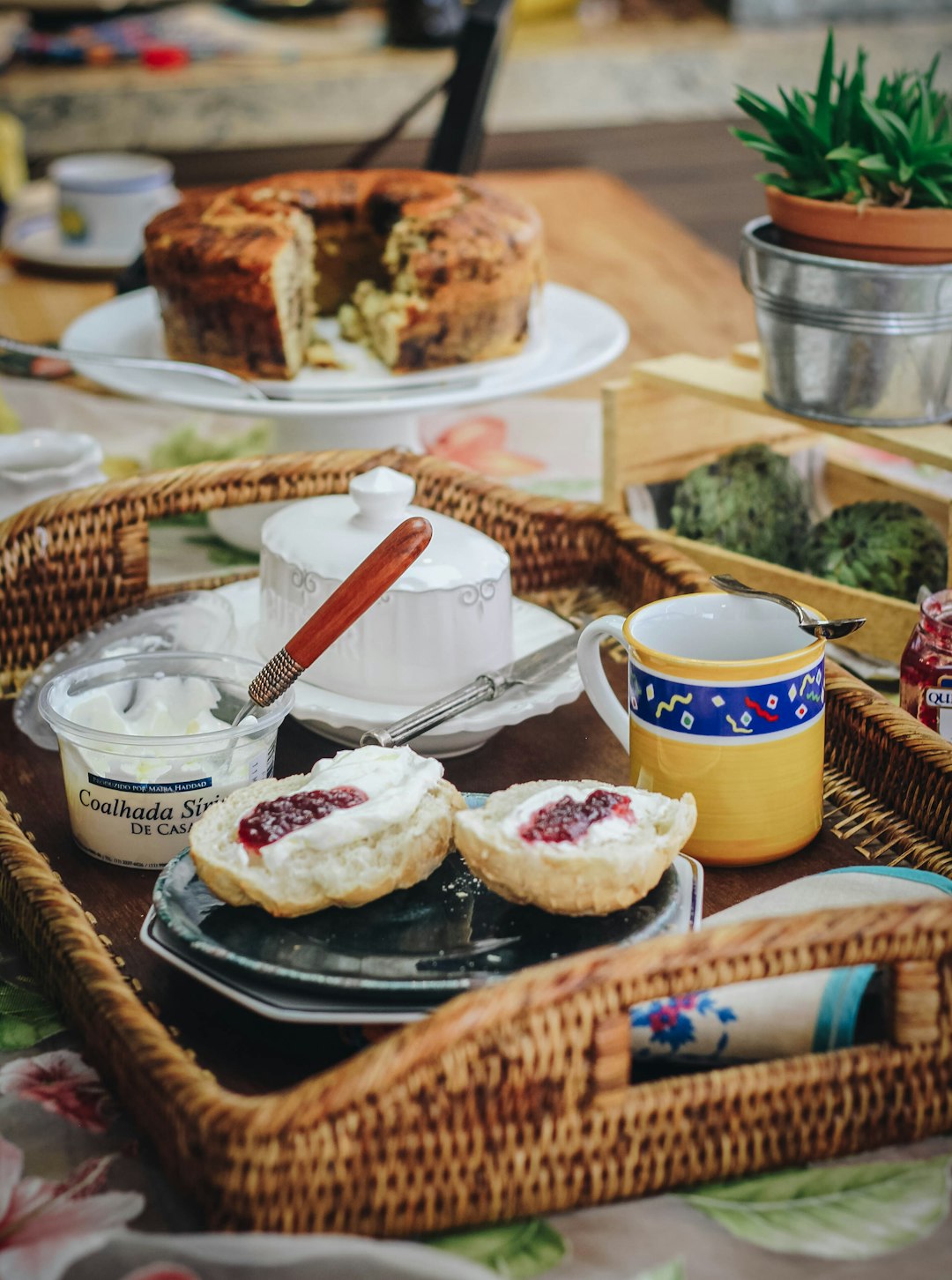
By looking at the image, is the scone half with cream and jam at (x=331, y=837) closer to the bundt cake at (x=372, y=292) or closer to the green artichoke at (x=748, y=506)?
the green artichoke at (x=748, y=506)

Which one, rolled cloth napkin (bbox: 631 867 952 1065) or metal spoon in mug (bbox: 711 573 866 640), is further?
metal spoon in mug (bbox: 711 573 866 640)

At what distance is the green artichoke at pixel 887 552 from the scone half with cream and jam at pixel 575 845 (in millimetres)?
452

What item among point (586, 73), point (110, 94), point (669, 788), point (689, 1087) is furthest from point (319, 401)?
point (586, 73)

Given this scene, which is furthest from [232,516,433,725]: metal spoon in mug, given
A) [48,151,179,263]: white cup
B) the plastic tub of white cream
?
[48,151,179,263]: white cup

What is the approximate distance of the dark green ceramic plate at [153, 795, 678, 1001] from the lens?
604 mm

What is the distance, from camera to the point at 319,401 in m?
1.25

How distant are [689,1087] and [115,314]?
1.18m

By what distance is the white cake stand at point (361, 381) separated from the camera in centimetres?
124

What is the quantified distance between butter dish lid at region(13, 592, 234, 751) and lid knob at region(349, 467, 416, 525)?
134 millimetres

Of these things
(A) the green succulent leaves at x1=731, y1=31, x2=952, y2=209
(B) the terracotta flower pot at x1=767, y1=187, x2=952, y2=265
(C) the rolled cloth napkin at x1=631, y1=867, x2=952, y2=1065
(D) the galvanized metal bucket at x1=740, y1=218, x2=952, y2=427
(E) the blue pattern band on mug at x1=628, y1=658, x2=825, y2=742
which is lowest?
(C) the rolled cloth napkin at x1=631, y1=867, x2=952, y2=1065

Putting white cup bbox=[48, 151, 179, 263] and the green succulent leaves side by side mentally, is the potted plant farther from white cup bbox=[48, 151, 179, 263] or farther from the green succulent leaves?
white cup bbox=[48, 151, 179, 263]

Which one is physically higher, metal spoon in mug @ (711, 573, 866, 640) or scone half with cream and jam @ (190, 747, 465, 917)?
metal spoon in mug @ (711, 573, 866, 640)

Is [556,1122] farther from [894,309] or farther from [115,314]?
[115,314]

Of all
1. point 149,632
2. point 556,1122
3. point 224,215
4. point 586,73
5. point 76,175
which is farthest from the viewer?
point 586,73
